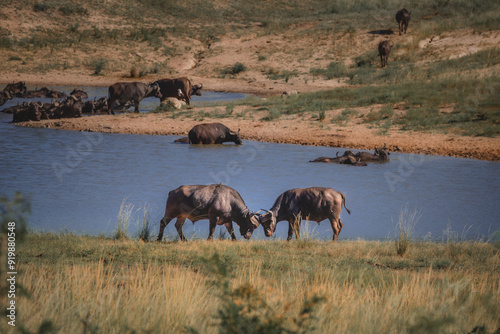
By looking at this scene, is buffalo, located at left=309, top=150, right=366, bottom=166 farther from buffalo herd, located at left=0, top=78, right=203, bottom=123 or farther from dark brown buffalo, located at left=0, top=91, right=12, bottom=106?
dark brown buffalo, located at left=0, top=91, right=12, bottom=106

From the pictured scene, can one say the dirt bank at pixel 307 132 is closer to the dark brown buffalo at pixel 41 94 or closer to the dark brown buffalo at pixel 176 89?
the dark brown buffalo at pixel 176 89

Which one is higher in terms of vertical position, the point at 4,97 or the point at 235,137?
the point at 4,97

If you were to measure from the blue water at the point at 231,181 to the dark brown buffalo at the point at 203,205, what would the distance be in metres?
0.75

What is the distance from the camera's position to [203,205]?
33.8ft

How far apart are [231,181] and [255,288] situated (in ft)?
33.1

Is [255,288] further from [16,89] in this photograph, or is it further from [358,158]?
[16,89]

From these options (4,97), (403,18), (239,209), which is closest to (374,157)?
(239,209)

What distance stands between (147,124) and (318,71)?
19.0 metres

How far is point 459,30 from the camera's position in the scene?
41.2 m

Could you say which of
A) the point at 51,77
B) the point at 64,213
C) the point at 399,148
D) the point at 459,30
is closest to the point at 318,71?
the point at 459,30

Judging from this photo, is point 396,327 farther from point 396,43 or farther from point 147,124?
point 396,43

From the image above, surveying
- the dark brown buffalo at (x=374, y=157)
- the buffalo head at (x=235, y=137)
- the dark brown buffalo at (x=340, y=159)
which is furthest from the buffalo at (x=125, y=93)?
the dark brown buffalo at (x=374, y=157)

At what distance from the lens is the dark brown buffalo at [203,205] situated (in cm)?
1028

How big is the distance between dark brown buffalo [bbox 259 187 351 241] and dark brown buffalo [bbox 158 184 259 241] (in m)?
0.59
